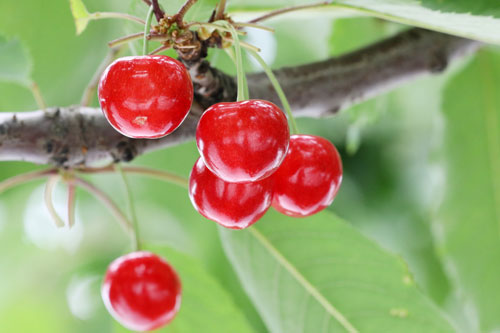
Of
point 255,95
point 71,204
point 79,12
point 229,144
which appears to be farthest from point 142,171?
point 229,144

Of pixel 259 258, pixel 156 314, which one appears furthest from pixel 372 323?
→ pixel 156 314

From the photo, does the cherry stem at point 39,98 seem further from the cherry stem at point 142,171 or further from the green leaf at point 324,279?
the green leaf at point 324,279

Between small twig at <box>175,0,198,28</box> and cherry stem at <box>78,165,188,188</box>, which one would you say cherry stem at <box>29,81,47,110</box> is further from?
small twig at <box>175,0,198,28</box>

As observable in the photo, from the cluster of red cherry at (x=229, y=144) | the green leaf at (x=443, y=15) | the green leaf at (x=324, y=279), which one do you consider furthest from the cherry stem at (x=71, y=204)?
the green leaf at (x=443, y=15)

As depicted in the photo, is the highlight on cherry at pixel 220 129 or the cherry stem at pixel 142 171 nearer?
the highlight on cherry at pixel 220 129

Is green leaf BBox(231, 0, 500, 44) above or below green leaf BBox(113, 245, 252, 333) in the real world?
above

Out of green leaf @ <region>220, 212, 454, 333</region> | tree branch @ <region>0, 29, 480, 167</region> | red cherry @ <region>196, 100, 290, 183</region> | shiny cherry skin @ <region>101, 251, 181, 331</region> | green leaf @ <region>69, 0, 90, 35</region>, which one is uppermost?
green leaf @ <region>69, 0, 90, 35</region>

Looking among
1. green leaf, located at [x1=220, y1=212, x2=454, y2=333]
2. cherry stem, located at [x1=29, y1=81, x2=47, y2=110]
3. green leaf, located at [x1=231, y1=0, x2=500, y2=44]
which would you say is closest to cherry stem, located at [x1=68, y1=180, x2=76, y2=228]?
cherry stem, located at [x1=29, y1=81, x2=47, y2=110]
